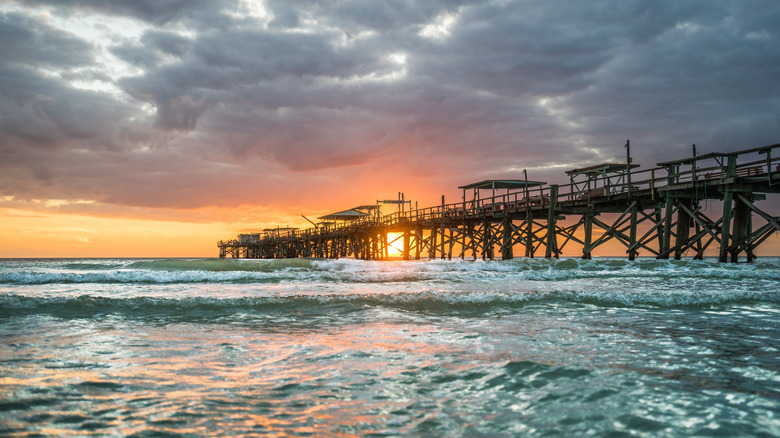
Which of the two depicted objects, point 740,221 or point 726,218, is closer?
→ point 726,218

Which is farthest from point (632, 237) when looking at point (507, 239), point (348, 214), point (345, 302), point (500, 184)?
point (348, 214)

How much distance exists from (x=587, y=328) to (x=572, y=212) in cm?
2086

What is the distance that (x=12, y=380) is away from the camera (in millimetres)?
3332

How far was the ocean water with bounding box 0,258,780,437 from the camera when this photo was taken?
2529 millimetres

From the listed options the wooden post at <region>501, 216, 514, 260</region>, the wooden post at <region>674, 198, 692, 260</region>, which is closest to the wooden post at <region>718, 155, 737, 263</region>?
the wooden post at <region>674, 198, 692, 260</region>

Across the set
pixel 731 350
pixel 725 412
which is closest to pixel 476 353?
pixel 725 412

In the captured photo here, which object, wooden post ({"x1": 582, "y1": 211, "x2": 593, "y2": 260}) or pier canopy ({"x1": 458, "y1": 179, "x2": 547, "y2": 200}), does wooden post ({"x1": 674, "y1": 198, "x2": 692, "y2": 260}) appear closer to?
wooden post ({"x1": 582, "y1": 211, "x2": 593, "y2": 260})

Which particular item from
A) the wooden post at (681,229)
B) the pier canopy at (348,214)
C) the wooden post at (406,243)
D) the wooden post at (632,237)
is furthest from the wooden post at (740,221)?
the pier canopy at (348,214)

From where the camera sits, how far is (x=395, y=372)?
3.54 meters

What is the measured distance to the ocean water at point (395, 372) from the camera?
2529 millimetres

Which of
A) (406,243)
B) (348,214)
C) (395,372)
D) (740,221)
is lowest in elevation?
(395,372)

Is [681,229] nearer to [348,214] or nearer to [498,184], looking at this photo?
[498,184]

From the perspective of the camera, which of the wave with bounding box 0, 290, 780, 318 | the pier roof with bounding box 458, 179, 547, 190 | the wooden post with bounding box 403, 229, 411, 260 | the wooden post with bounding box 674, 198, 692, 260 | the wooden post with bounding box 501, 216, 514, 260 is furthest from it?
the wooden post with bounding box 403, 229, 411, 260

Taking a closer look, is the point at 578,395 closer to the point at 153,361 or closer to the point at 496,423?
the point at 496,423
